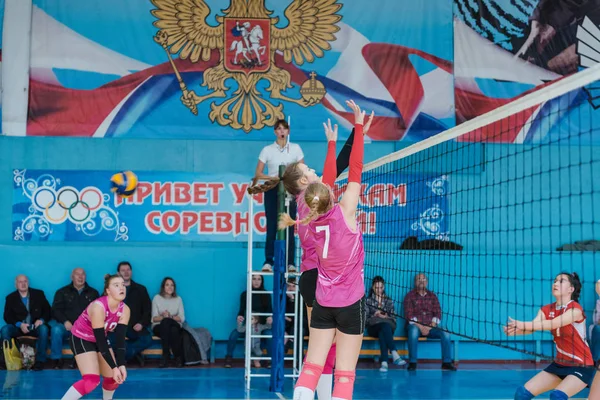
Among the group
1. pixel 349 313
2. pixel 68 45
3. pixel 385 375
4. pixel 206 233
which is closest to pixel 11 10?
pixel 68 45

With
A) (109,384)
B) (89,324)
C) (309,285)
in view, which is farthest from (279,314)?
(309,285)

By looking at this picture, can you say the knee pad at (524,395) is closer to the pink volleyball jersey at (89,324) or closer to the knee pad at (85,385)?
the pink volleyball jersey at (89,324)

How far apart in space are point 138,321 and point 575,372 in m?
6.84

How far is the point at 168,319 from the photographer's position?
476 inches

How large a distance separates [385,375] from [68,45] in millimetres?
6927

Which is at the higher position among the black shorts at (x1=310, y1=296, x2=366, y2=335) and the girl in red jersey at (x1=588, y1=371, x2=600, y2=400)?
the black shorts at (x1=310, y1=296, x2=366, y2=335)

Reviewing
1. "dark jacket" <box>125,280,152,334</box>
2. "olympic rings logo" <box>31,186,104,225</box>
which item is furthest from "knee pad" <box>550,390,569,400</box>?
"olympic rings logo" <box>31,186,104,225</box>

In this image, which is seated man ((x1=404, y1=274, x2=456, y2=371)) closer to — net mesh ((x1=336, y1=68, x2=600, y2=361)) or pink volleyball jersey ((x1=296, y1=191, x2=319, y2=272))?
net mesh ((x1=336, y1=68, x2=600, y2=361))

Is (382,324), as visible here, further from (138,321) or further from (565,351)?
(565,351)

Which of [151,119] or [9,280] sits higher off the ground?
[151,119]

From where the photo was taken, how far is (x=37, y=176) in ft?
41.5

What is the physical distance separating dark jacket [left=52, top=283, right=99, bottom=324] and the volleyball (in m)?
1.66

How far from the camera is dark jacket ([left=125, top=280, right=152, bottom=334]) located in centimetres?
1198

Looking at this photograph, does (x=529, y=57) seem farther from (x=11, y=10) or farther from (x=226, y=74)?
(x=11, y=10)
